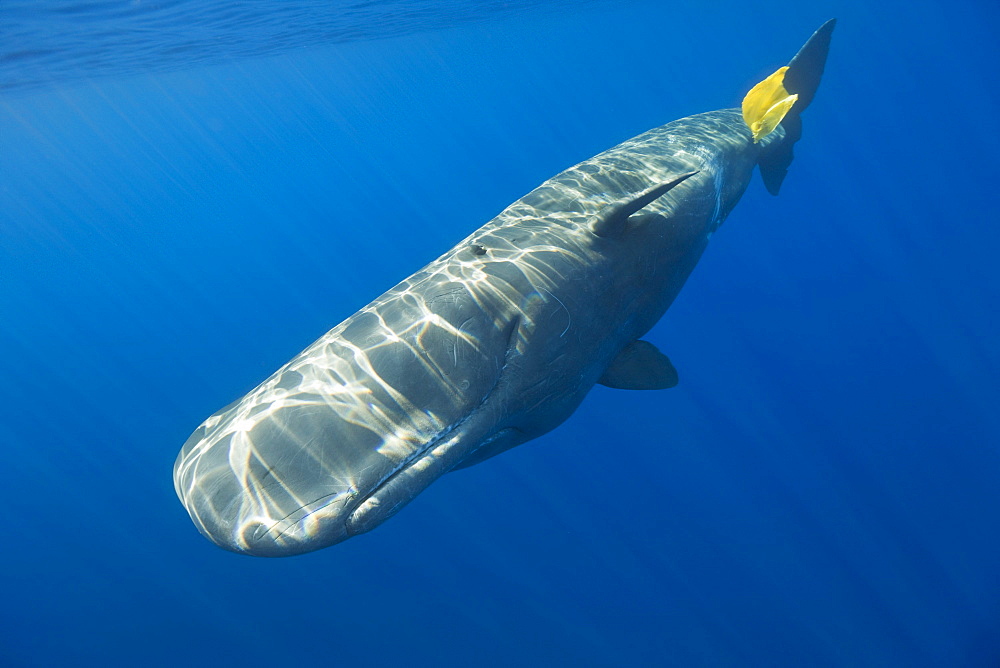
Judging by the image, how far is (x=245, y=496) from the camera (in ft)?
9.02

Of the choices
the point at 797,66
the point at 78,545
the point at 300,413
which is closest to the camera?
→ the point at 300,413

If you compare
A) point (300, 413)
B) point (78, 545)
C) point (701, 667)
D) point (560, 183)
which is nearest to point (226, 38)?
point (78, 545)

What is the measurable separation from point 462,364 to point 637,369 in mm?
2281

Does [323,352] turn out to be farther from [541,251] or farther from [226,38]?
[226,38]

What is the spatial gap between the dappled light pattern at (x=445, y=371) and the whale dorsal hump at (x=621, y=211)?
11 centimetres

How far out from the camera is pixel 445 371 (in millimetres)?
3451

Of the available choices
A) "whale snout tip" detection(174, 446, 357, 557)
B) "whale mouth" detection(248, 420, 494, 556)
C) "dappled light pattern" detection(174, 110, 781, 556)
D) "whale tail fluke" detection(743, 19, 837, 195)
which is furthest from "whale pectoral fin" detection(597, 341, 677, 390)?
"whale tail fluke" detection(743, 19, 837, 195)

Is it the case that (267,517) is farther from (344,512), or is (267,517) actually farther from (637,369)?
(637,369)

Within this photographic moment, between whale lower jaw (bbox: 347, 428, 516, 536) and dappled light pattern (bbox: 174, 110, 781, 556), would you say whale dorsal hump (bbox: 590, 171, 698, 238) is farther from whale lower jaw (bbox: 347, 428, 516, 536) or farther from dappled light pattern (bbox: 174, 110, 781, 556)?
whale lower jaw (bbox: 347, 428, 516, 536)

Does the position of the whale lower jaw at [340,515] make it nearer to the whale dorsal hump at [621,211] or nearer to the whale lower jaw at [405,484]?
the whale lower jaw at [405,484]

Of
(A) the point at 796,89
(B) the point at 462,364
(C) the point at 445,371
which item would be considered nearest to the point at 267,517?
(C) the point at 445,371

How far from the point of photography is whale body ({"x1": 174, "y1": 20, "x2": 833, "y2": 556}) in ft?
9.20

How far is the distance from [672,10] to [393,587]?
64.9 m

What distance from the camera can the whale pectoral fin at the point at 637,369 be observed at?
5.16 m
